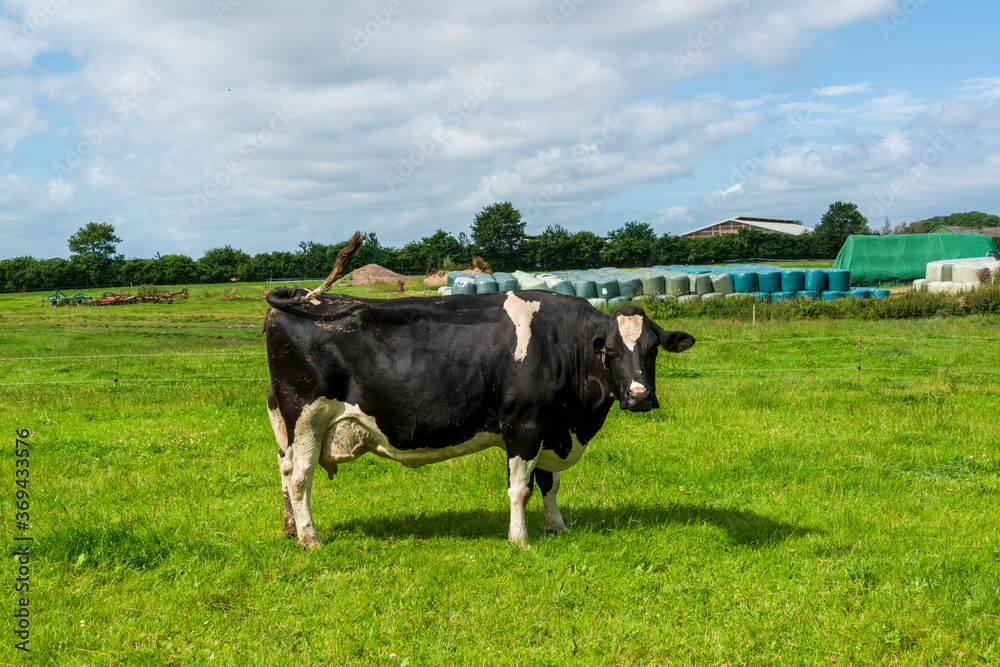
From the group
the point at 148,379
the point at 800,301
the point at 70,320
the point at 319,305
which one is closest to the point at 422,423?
the point at 319,305

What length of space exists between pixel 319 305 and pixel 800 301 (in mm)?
24142

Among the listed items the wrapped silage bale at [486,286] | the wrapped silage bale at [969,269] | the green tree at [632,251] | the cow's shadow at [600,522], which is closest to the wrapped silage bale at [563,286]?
the wrapped silage bale at [486,286]

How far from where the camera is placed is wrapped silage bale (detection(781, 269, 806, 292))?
36.2 meters

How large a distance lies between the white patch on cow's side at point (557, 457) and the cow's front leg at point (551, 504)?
0.33ft

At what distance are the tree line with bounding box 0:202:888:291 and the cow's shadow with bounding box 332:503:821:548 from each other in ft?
225

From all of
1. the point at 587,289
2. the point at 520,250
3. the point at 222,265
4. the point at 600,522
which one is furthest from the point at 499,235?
the point at 600,522

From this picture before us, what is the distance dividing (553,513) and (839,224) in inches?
3591

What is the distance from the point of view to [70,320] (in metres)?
36.4

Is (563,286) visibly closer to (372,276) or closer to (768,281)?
(768,281)

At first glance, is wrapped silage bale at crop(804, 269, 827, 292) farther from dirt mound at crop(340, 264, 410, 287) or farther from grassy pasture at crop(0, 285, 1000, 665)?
dirt mound at crop(340, 264, 410, 287)

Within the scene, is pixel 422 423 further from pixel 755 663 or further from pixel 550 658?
pixel 755 663

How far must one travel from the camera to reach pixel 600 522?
23.6ft

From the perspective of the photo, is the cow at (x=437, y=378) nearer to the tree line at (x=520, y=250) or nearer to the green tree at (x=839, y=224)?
the tree line at (x=520, y=250)

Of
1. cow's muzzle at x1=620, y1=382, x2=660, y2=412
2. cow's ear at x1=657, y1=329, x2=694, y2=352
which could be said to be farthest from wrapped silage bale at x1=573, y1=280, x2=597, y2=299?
cow's muzzle at x1=620, y1=382, x2=660, y2=412
